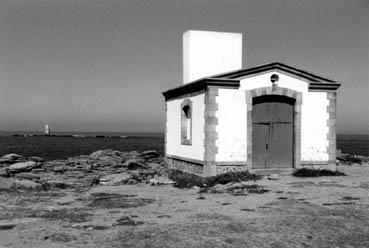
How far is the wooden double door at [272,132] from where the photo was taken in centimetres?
1772

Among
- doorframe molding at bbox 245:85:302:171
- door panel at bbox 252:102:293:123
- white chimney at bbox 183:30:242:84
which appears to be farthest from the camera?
white chimney at bbox 183:30:242:84

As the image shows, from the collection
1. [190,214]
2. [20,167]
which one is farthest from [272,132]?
[20,167]

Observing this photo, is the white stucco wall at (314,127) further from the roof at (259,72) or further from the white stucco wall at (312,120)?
the roof at (259,72)

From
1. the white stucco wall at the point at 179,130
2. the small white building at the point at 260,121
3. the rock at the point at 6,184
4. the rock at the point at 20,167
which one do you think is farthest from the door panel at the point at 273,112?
the rock at the point at 20,167

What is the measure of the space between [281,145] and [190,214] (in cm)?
821

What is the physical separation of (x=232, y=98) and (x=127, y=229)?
29.8ft

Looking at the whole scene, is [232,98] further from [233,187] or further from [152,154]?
[152,154]

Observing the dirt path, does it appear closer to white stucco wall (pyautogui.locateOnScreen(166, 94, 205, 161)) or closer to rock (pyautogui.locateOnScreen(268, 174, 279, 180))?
rock (pyautogui.locateOnScreen(268, 174, 279, 180))

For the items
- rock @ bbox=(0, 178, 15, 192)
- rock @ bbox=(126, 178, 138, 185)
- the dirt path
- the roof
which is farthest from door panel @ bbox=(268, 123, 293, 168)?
rock @ bbox=(0, 178, 15, 192)

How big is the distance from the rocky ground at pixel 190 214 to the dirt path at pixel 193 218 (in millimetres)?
18

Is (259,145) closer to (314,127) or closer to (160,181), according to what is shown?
(314,127)

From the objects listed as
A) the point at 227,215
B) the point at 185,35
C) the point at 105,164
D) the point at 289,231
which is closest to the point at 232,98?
the point at 185,35

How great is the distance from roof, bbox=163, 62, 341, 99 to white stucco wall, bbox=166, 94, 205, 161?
0.55m

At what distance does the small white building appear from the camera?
17.0 m
